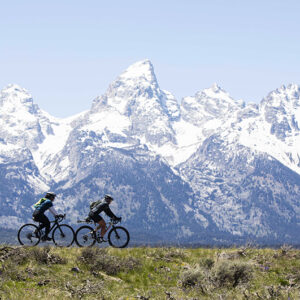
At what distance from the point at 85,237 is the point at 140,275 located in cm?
635

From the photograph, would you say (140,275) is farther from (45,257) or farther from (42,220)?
(42,220)

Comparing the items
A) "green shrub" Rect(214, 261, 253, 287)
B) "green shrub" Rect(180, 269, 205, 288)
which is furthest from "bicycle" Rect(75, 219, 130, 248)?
"green shrub" Rect(214, 261, 253, 287)

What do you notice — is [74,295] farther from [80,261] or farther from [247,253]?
[247,253]

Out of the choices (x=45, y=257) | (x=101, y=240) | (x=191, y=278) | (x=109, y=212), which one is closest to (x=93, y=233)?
(x=101, y=240)

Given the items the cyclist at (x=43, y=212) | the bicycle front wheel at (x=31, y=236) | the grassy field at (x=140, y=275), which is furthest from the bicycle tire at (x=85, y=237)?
the bicycle front wheel at (x=31, y=236)

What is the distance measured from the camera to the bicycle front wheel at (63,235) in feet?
80.5

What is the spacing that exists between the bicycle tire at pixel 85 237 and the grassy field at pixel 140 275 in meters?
1.98

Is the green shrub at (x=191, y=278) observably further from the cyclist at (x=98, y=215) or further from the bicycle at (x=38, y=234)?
the bicycle at (x=38, y=234)

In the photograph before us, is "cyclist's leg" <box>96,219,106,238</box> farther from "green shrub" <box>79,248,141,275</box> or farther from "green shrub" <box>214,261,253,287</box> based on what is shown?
"green shrub" <box>214,261,253,287</box>

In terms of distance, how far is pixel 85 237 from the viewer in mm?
25297

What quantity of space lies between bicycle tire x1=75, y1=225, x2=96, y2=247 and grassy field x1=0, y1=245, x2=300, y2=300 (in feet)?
6.51

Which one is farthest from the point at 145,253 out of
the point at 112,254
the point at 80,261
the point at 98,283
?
the point at 98,283

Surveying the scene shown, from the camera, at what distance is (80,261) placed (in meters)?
20.2

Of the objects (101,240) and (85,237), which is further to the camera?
(85,237)
